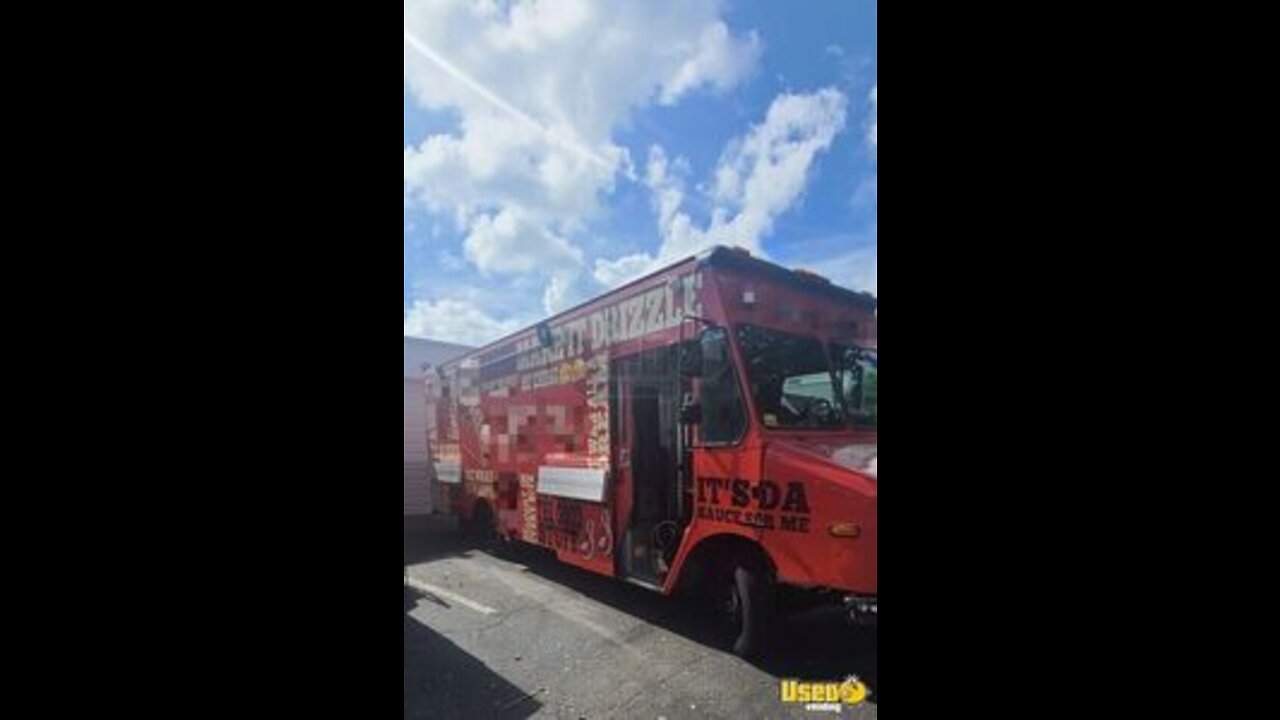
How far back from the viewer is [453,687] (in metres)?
2.56

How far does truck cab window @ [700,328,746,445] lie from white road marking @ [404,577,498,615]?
1.62m

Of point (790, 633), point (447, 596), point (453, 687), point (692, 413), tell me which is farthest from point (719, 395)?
point (447, 596)

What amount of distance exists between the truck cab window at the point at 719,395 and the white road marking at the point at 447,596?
162cm

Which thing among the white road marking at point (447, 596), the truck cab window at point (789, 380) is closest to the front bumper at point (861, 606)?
the truck cab window at point (789, 380)

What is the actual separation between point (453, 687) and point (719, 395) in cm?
182

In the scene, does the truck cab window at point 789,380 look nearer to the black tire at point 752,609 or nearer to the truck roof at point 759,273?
the truck roof at point 759,273

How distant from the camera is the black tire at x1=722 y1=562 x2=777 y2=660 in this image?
2955 mm

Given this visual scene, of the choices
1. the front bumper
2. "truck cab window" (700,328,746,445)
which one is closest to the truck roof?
"truck cab window" (700,328,746,445)

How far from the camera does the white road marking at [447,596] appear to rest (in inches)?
133

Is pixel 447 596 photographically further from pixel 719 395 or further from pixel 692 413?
pixel 719 395
